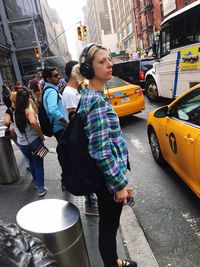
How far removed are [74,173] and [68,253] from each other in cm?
66

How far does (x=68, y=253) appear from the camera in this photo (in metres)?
2.09

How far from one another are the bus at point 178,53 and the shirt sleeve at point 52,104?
5970mm

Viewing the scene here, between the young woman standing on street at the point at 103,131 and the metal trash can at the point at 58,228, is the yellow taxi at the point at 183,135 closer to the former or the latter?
the young woman standing on street at the point at 103,131

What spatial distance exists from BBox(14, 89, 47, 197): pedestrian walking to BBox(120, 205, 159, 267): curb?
55.5 inches

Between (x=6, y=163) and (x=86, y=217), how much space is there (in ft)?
6.62

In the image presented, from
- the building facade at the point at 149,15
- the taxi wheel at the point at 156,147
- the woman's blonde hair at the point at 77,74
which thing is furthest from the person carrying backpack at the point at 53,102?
the building facade at the point at 149,15

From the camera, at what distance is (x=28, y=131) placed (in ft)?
13.0

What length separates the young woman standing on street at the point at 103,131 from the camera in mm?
1772

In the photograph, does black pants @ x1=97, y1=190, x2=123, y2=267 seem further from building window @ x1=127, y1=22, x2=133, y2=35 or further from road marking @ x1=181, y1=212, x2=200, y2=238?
building window @ x1=127, y1=22, x2=133, y2=35

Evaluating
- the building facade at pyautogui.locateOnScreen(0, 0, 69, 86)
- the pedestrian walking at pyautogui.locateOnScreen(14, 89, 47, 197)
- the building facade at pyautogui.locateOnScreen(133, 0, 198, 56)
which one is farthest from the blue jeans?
the building facade at pyautogui.locateOnScreen(0, 0, 69, 86)

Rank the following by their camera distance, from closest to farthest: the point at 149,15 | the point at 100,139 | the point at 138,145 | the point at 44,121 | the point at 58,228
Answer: the point at 100,139 → the point at 58,228 → the point at 44,121 → the point at 138,145 → the point at 149,15

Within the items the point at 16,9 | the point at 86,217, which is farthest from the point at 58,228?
the point at 16,9

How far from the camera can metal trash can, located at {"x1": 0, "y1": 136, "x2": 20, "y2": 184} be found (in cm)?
472

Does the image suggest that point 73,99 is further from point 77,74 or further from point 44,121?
point 44,121
